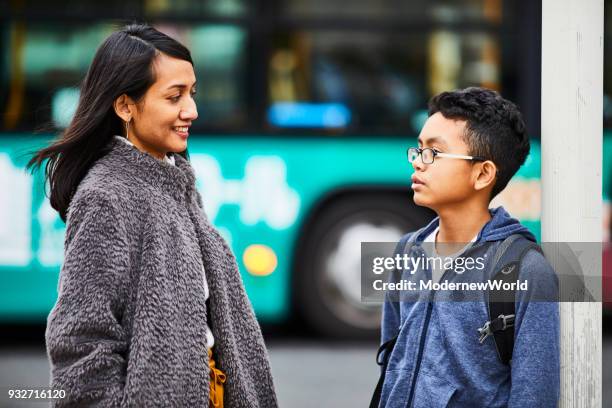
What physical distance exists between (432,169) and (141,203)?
71 centimetres

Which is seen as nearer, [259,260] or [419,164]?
[419,164]

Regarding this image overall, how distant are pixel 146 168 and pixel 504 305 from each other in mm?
911

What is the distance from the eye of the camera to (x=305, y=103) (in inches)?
284

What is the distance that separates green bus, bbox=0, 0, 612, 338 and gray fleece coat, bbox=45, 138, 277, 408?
4.54 metres

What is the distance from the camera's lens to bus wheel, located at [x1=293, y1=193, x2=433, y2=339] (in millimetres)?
7188

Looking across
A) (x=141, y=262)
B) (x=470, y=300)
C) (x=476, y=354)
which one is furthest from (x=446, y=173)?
(x=141, y=262)

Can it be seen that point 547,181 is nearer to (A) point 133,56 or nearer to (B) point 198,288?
(B) point 198,288

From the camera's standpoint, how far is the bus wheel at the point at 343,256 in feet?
A: 23.6

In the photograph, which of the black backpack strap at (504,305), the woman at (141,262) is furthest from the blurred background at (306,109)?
the black backpack strap at (504,305)

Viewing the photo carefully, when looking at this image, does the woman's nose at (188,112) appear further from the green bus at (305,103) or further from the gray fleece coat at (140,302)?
the green bus at (305,103)

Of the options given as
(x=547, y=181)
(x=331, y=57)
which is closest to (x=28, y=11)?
(x=331, y=57)

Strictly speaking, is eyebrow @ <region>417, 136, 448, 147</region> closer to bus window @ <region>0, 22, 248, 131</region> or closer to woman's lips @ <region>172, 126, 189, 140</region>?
woman's lips @ <region>172, 126, 189, 140</region>

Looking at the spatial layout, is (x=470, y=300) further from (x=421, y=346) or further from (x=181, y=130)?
(x=181, y=130)

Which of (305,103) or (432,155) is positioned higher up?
(305,103)
